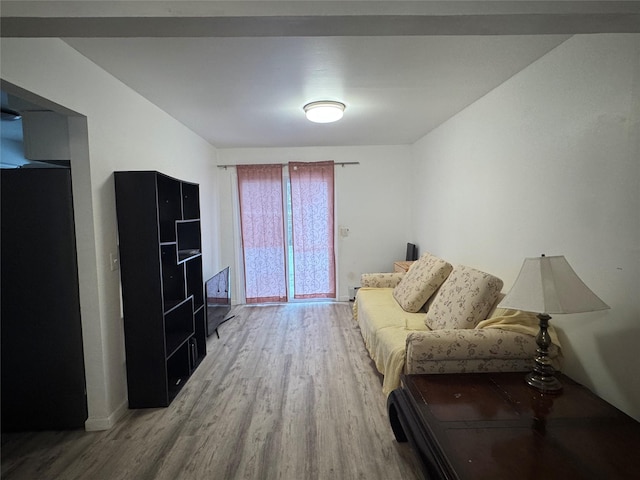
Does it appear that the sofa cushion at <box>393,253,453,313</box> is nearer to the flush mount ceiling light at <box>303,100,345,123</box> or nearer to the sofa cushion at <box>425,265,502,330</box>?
the sofa cushion at <box>425,265,502,330</box>

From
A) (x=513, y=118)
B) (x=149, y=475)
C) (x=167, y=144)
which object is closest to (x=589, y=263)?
(x=513, y=118)

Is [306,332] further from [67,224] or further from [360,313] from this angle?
[67,224]

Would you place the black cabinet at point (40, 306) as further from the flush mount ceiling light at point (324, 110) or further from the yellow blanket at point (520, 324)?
the yellow blanket at point (520, 324)

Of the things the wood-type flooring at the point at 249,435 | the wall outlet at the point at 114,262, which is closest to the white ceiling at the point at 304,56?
the wall outlet at the point at 114,262

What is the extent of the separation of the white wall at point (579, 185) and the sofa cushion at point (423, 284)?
1.36 feet

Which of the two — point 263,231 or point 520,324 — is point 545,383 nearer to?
point 520,324

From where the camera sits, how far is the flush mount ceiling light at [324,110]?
2838 millimetres

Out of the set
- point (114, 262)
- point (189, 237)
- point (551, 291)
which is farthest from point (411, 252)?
point (114, 262)

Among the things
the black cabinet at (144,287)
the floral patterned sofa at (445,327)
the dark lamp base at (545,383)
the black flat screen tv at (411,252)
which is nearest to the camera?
the dark lamp base at (545,383)

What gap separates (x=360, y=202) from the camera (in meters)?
5.04

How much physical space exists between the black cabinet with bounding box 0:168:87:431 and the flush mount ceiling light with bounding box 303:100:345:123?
1906mm

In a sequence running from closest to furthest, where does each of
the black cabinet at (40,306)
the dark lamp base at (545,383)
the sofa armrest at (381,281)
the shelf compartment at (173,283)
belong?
the dark lamp base at (545,383) → the black cabinet at (40,306) → the shelf compartment at (173,283) → the sofa armrest at (381,281)

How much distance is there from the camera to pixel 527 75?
222cm

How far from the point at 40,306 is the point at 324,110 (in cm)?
258
